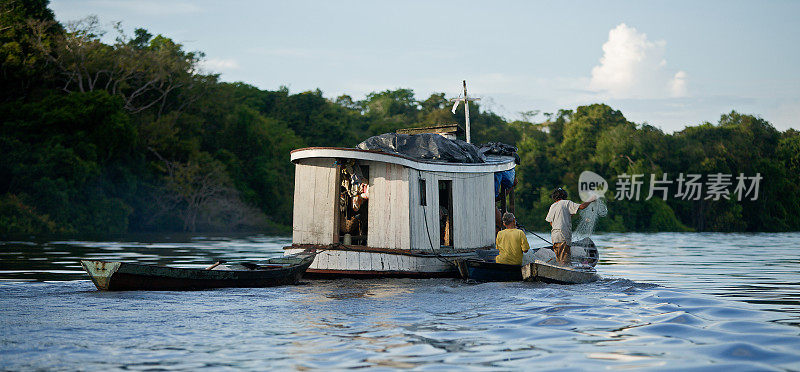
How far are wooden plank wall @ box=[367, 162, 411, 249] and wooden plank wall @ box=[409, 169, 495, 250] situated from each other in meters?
0.19

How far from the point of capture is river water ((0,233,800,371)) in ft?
24.9

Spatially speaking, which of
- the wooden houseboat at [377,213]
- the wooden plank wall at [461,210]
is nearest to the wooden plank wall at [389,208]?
the wooden houseboat at [377,213]

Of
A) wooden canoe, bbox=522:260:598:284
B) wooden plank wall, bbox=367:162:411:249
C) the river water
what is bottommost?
the river water

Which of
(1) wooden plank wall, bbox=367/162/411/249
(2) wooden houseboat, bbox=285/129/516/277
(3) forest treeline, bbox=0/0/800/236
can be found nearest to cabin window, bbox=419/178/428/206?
(2) wooden houseboat, bbox=285/129/516/277

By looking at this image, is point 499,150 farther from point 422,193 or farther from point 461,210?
point 422,193

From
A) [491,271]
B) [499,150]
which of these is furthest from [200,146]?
[491,271]

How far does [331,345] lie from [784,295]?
902 centimetres

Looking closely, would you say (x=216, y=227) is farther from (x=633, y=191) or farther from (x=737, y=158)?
(x=737, y=158)

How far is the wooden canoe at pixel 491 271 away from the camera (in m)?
15.5

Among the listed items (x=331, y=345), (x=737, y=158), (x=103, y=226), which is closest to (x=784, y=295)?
(x=331, y=345)

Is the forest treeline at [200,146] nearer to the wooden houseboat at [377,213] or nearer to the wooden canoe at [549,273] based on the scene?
the wooden houseboat at [377,213]

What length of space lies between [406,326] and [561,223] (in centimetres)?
656

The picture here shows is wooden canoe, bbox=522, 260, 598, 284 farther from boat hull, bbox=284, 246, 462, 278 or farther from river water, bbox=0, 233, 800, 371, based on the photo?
boat hull, bbox=284, 246, 462, 278

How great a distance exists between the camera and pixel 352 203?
17.5 metres
